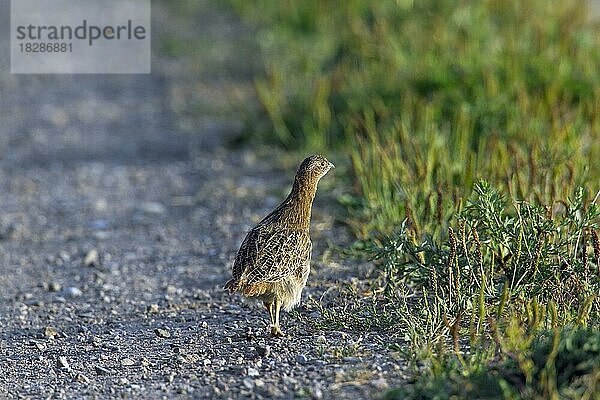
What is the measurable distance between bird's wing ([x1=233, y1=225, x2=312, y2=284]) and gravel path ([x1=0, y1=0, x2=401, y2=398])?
0.32 meters

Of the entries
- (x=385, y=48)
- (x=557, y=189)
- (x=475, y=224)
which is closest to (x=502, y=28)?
(x=385, y=48)

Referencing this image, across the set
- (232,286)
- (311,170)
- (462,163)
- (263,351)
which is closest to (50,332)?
(232,286)

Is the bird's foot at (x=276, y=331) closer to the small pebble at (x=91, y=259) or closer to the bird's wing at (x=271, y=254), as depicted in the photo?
the bird's wing at (x=271, y=254)

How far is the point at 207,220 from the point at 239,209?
0.87 ft

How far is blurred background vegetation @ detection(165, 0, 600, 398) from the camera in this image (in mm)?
4211

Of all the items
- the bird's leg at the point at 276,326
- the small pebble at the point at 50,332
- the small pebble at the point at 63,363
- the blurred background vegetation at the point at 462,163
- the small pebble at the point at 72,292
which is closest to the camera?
the blurred background vegetation at the point at 462,163

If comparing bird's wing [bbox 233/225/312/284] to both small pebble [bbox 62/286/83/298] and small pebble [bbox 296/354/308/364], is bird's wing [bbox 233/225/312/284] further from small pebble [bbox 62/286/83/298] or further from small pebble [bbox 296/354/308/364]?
small pebble [bbox 62/286/83/298]

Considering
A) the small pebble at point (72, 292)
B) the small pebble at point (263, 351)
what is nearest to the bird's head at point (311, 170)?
the small pebble at point (263, 351)

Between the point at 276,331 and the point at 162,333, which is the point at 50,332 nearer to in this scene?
the point at 162,333

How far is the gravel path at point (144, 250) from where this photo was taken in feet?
14.8

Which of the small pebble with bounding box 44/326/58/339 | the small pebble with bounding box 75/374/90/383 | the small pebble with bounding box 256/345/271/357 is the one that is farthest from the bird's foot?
the small pebble with bounding box 44/326/58/339

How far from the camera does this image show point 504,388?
368 centimetres

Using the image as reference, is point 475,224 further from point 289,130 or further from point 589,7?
point 589,7

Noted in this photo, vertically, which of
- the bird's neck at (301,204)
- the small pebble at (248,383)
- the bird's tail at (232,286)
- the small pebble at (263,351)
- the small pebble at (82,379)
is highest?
the bird's neck at (301,204)
